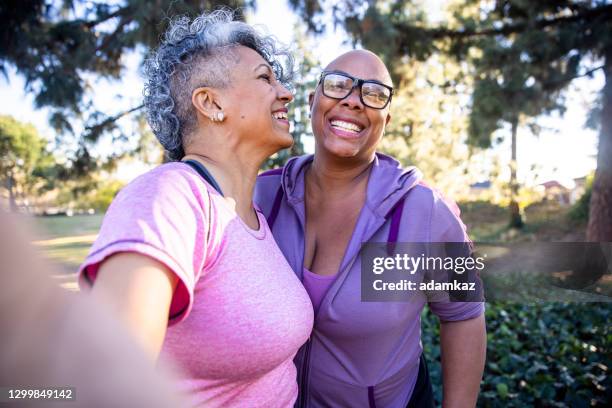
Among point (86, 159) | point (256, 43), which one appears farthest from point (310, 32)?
point (256, 43)

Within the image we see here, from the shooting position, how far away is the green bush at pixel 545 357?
280 centimetres

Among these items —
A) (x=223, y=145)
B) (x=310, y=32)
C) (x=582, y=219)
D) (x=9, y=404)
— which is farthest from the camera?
(x=582, y=219)

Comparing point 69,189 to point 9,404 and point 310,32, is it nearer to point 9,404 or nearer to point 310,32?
point 310,32

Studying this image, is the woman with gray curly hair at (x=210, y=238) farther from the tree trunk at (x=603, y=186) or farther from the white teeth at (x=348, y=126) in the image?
the tree trunk at (x=603, y=186)

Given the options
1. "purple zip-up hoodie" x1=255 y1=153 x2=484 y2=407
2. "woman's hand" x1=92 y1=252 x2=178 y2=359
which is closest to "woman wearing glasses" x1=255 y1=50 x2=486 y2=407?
"purple zip-up hoodie" x1=255 y1=153 x2=484 y2=407

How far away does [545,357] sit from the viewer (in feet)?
11.2

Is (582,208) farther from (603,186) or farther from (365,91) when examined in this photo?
(365,91)

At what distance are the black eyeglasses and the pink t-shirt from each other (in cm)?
95

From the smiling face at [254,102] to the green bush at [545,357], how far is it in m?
2.22

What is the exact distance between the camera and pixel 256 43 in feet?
5.35

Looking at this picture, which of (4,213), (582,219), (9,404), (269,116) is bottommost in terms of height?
(582,219)

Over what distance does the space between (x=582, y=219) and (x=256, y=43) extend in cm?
1466

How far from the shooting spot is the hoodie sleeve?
1.69 meters

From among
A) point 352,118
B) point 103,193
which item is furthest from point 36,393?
point 103,193
